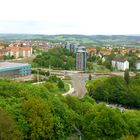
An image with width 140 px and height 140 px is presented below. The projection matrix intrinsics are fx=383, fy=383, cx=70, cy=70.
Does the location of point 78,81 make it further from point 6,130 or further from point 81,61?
point 6,130

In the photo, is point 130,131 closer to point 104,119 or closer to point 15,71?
point 104,119

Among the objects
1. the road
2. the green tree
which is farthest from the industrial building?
the green tree

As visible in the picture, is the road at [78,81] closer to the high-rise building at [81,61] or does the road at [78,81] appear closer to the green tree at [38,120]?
the high-rise building at [81,61]

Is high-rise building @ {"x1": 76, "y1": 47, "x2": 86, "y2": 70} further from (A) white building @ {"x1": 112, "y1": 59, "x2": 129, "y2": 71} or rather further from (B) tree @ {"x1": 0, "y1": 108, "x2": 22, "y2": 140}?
(B) tree @ {"x1": 0, "y1": 108, "x2": 22, "y2": 140}

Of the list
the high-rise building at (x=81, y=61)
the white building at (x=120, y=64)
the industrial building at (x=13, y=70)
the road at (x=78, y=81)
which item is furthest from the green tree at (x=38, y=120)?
the white building at (x=120, y=64)

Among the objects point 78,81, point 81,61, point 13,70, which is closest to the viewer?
point 78,81

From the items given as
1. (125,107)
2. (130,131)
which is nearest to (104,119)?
(130,131)

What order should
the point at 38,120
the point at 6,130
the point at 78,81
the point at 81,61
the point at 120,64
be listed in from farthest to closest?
the point at 120,64
the point at 81,61
the point at 78,81
the point at 38,120
the point at 6,130

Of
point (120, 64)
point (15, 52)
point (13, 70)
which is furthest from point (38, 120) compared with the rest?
point (15, 52)
